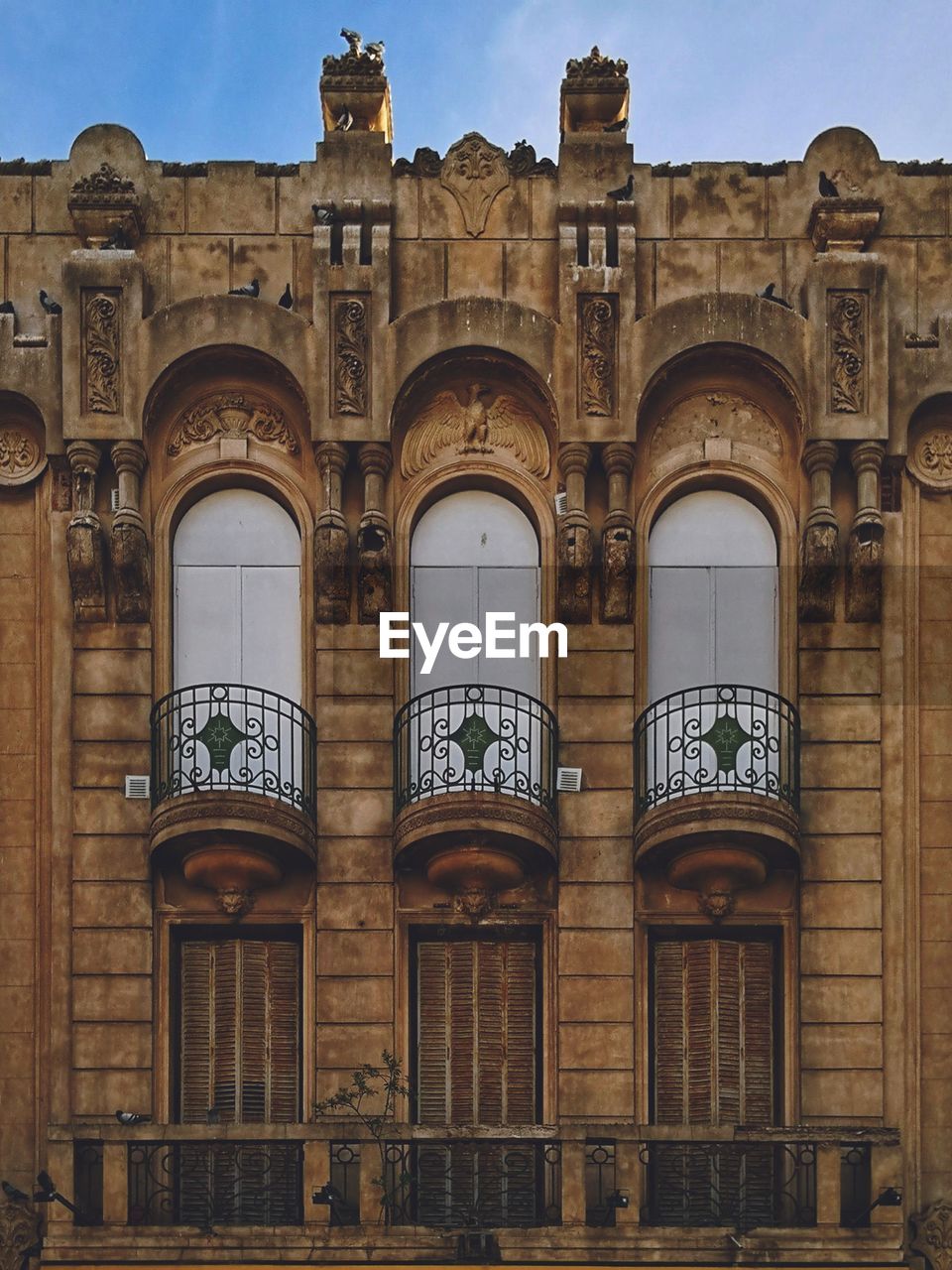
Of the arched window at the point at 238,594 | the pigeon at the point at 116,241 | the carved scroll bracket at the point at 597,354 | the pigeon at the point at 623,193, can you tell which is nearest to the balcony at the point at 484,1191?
the arched window at the point at 238,594

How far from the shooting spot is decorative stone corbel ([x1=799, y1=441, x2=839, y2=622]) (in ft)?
91.4

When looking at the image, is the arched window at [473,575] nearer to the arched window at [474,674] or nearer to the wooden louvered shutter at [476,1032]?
the arched window at [474,674]

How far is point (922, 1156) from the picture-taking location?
26.9 meters

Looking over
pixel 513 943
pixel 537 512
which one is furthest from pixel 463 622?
pixel 513 943

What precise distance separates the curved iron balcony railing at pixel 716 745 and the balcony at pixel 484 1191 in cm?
328

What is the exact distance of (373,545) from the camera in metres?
28.0

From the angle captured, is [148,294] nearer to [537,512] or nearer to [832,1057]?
[537,512]

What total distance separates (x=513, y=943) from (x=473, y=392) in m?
5.52

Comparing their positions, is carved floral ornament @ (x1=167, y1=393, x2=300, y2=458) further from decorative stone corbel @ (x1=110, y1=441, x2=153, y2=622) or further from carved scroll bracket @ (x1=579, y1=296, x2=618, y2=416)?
carved scroll bracket @ (x1=579, y1=296, x2=618, y2=416)

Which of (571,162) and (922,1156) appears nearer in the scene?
(922,1156)

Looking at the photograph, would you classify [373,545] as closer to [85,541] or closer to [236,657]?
[236,657]

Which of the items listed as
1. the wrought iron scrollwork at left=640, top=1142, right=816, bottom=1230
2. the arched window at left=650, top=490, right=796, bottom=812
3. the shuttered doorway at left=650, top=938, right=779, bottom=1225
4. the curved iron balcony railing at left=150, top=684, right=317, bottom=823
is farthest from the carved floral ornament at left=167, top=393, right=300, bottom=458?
the wrought iron scrollwork at left=640, top=1142, right=816, bottom=1230

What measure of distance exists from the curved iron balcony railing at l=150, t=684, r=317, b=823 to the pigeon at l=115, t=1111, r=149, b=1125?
294 centimetres

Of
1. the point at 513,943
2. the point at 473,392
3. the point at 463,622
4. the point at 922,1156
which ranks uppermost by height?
the point at 473,392
